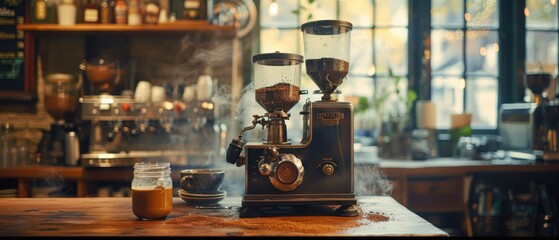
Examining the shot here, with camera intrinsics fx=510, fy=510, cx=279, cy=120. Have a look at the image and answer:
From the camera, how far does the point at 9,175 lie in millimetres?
3471

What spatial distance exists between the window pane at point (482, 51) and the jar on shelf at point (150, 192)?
3.53 metres

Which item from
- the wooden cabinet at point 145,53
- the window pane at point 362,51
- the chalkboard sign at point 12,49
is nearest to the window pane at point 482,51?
the window pane at point 362,51

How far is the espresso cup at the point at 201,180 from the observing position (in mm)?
1978

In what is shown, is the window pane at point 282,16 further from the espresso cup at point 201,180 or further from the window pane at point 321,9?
the espresso cup at point 201,180

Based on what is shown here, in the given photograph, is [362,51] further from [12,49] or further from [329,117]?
[12,49]

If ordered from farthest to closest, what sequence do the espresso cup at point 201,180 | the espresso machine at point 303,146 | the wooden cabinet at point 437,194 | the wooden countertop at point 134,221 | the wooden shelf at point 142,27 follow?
1. the wooden shelf at point 142,27
2. the wooden cabinet at point 437,194
3. the espresso cup at point 201,180
4. the espresso machine at point 303,146
5. the wooden countertop at point 134,221

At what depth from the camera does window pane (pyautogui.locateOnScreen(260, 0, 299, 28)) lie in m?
4.39

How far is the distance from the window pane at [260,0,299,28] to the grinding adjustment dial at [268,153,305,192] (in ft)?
9.13

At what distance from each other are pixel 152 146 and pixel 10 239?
7.21 ft

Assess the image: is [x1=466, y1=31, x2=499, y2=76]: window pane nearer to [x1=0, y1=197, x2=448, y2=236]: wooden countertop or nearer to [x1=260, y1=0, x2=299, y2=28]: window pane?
[x1=260, y1=0, x2=299, y2=28]: window pane

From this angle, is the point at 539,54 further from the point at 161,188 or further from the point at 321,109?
the point at 161,188

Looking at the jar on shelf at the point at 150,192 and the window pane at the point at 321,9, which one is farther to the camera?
the window pane at the point at 321,9

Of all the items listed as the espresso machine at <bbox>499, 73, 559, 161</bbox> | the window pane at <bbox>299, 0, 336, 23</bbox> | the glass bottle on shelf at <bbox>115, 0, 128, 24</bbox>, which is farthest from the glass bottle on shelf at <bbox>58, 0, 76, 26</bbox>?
the espresso machine at <bbox>499, 73, 559, 161</bbox>

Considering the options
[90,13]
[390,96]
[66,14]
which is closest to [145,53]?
[90,13]
